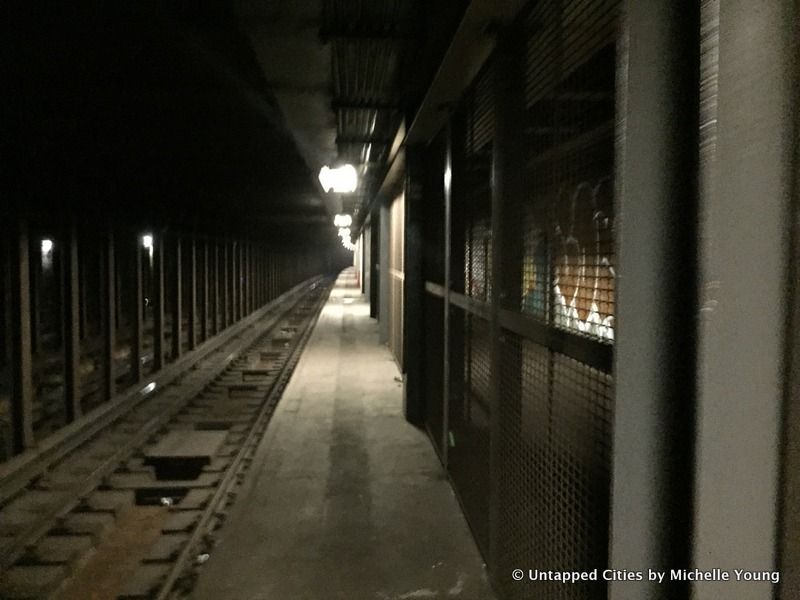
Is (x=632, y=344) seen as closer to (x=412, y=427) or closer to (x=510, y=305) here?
(x=510, y=305)

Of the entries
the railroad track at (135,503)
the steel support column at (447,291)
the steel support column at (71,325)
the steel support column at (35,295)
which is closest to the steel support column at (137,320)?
the railroad track at (135,503)

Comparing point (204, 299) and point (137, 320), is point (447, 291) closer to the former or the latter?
point (137, 320)

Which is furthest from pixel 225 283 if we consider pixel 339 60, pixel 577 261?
pixel 577 261

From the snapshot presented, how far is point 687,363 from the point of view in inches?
75.7

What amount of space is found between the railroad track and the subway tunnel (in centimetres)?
4

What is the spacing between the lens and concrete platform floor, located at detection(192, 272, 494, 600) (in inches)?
155

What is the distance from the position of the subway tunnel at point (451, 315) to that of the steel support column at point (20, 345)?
0.11 feet

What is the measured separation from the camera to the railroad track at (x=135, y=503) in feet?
14.7

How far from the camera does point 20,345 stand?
6684 mm

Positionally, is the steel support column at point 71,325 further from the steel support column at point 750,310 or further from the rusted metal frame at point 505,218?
the steel support column at point 750,310

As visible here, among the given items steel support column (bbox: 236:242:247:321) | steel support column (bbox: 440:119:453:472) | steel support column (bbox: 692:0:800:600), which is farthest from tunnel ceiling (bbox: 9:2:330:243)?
steel support column (bbox: 236:242:247:321)

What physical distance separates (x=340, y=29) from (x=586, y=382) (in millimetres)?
4597

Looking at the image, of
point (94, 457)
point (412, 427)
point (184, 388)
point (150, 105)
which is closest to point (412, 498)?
point (412, 427)

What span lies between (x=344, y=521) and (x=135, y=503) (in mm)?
2455
